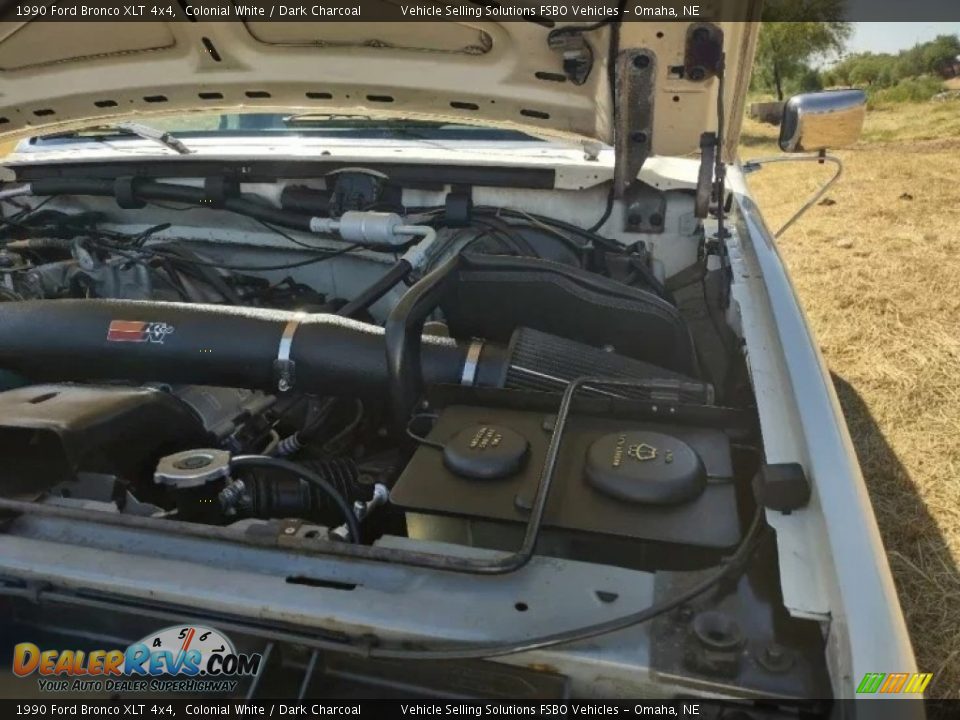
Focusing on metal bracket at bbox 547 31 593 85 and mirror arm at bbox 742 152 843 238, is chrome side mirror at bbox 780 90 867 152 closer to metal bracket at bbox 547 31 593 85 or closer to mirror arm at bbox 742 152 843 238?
mirror arm at bbox 742 152 843 238

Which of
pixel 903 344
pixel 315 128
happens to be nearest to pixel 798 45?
pixel 903 344

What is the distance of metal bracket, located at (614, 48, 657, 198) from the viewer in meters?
1.65

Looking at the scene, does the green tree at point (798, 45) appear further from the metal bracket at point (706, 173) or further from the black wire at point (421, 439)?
the black wire at point (421, 439)

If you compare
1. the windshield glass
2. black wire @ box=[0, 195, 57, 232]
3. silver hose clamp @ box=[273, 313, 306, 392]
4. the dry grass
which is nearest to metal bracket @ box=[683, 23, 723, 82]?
the windshield glass

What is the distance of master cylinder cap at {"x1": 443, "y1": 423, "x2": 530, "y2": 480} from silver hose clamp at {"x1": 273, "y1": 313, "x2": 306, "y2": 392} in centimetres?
43

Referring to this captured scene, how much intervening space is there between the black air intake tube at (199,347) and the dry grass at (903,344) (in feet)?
5.38

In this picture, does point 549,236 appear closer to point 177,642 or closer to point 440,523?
point 440,523

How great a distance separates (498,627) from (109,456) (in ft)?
2.69

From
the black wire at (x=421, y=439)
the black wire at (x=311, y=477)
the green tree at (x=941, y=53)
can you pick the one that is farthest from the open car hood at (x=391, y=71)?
the green tree at (x=941, y=53)

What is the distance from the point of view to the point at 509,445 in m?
1.13

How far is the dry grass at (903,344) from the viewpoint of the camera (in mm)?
2148

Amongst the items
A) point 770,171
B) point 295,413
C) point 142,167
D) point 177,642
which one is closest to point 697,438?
point 177,642

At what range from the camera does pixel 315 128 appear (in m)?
2.58

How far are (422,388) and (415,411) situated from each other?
53mm
